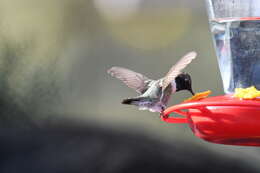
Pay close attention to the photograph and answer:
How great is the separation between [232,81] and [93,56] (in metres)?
3.26

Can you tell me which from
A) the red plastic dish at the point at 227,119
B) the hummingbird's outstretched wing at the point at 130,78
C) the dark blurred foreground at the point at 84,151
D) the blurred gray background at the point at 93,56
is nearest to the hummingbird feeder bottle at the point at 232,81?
the red plastic dish at the point at 227,119

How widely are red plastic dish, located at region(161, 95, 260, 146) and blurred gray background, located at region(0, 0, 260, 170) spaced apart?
3286mm

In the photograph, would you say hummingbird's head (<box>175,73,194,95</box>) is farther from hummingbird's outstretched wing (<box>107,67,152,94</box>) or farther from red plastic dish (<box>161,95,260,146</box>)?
red plastic dish (<box>161,95,260,146</box>)

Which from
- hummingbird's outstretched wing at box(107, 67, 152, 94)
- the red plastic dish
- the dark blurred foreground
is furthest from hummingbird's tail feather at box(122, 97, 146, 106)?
the dark blurred foreground

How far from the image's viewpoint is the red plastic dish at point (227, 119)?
257 centimetres

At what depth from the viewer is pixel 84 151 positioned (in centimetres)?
624

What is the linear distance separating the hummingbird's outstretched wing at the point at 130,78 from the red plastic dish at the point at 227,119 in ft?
1.95

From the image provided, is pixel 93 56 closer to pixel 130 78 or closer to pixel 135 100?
pixel 130 78

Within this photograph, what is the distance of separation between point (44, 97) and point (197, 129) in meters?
3.69

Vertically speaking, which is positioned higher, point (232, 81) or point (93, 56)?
point (232, 81)

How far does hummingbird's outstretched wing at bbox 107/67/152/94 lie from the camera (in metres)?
3.27

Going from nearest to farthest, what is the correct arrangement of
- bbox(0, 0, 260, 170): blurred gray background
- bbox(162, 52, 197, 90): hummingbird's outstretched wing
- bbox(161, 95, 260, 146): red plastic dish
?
bbox(161, 95, 260, 146): red plastic dish
bbox(162, 52, 197, 90): hummingbird's outstretched wing
bbox(0, 0, 260, 170): blurred gray background

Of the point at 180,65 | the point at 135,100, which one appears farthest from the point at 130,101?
the point at 180,65

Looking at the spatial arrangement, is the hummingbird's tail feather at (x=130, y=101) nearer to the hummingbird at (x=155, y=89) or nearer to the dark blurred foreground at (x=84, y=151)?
the hummingbird at (x=155, y=89)
